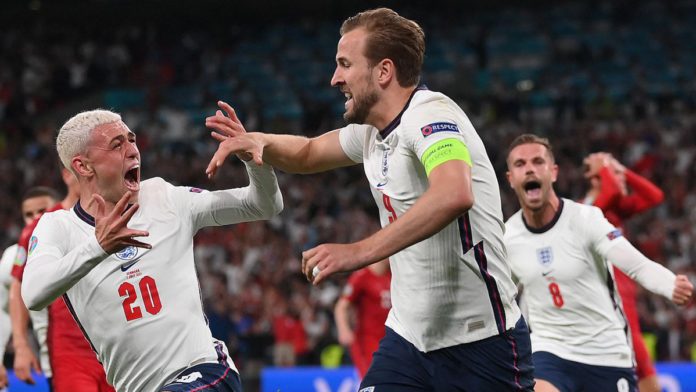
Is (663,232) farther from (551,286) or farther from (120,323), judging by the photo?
(120,323)

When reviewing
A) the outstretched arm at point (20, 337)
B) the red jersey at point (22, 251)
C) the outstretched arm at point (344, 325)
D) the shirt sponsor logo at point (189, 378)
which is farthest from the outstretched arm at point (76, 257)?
the outstretched arm at point (344, 325)

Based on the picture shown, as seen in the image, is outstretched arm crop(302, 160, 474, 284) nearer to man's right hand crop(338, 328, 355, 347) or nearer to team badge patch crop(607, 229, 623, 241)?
team badge patch crop(607, 229, 623, 241)

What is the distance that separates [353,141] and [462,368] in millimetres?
1271

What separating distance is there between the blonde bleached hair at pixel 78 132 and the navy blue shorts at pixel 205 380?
122 cm

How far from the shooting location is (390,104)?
465 cm

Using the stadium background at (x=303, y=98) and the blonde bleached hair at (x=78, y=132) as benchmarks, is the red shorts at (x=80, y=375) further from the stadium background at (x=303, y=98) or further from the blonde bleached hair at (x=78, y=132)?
the stadium background at (x=303, y=98)

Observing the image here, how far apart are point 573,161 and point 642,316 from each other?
16.8ft

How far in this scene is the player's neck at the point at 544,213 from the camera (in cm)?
726

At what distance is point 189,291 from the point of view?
5035 mm

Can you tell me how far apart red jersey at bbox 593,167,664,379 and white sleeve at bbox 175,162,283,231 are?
4.09 m

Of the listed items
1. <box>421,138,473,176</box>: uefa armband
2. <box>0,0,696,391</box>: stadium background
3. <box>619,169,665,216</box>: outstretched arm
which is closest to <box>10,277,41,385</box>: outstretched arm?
<box>421,138,473,176</box>: uefa armband

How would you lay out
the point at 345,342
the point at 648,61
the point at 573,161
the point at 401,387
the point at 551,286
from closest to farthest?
the point at 401,387, the point at 551,286, the point at 345,342, the point at 573,161, the point at 648,61

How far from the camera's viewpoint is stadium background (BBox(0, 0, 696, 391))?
1742cm

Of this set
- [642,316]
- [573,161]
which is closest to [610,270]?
[642,316]
